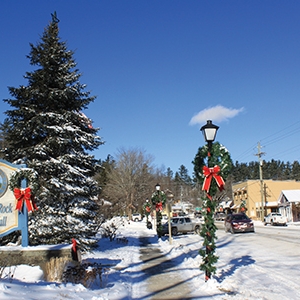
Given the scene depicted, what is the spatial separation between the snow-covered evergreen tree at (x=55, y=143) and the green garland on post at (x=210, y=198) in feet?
18.6

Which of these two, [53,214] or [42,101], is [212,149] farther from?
[42,101]

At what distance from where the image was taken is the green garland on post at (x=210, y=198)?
8.84 meters

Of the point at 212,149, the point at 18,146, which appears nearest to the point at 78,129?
the point at 18,146

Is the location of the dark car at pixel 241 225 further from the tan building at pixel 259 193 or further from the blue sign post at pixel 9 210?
the tan building at pixel 259 193

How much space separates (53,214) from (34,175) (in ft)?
7.88

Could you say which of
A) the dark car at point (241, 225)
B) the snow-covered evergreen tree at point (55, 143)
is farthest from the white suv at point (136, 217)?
the snow-covered evergreen tree at point (55, 143)

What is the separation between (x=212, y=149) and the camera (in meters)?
9.66

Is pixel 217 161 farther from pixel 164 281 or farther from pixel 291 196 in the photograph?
pixel 291 196

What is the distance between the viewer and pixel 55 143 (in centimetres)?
1340

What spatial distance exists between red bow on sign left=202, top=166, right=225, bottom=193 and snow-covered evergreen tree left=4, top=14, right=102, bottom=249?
6067mm

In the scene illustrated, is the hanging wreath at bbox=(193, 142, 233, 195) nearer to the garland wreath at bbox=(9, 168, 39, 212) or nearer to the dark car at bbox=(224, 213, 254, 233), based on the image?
the garland wreath at bbox=(9, 168, 39, 212)

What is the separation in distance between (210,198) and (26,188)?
584 centimetres

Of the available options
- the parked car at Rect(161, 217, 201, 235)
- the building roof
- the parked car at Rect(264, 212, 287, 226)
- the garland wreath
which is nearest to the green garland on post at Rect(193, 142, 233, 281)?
the garland wreath

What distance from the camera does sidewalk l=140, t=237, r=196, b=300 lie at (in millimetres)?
7945
